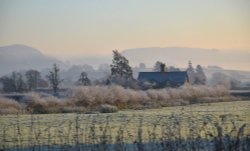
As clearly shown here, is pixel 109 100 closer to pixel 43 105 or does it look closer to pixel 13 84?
pixel 43 105

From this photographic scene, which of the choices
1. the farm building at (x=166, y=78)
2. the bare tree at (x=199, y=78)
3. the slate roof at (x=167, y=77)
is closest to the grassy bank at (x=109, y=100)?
the farm building at (x=166, y=78)

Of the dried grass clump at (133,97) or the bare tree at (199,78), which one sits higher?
the bare tree at (199,78)

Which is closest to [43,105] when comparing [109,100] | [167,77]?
[109,100]

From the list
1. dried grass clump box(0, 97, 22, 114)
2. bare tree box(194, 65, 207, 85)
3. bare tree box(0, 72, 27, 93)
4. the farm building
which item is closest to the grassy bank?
dried grass clump box(0, 97, 22, 114)

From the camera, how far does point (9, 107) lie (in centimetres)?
3384

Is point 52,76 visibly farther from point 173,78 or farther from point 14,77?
point 173,78

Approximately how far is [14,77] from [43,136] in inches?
2182

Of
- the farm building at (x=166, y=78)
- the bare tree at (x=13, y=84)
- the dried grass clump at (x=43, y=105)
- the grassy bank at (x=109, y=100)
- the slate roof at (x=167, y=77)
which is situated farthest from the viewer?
the slate roof at (x=167, y=77)

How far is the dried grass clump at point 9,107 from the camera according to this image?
32562 mm

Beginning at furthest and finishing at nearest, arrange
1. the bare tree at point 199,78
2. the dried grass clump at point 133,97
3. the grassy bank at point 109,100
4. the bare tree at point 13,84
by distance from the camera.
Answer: the bare tree at point 199,78
the bare tree at point 13,84
the dried grass clump at point 133,97
the grassy bank at point 109,100

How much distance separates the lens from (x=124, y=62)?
70188 millimetres

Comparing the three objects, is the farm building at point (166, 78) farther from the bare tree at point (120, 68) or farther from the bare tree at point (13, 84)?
the bare tree at point (13, 84)

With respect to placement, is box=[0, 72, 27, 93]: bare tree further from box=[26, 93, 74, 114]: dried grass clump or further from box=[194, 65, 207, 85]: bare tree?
box=[194, 65, 207, 85]: bare tree

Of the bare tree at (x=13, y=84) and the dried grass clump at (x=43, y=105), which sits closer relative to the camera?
the dried grass clump at (x=43, y=105)
